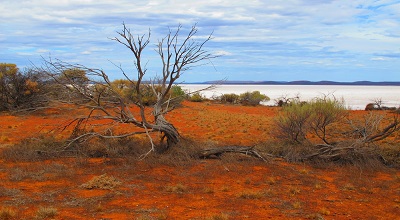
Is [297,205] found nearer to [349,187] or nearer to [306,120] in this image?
[349,187]

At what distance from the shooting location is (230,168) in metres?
10.5

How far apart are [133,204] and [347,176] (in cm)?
565

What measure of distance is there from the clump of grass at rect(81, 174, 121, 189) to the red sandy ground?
128 millimetres

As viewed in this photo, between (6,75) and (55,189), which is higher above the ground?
(6,75)

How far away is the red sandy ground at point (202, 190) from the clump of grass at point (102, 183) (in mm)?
128

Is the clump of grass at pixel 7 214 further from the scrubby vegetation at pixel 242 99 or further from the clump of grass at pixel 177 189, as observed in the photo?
the scrubby vegetation at pixel 242 99

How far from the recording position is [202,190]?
848 cm

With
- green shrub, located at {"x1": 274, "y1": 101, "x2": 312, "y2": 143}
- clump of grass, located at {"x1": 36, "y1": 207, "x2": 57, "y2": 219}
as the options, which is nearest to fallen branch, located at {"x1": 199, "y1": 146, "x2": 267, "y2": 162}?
green shrub, located at {"x1": 274, "y1": 101, "x2": 312, "y2": 143}

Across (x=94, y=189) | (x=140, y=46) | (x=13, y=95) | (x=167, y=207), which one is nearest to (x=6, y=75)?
(x=13, y=95)

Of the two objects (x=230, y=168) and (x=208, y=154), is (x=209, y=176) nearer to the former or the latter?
(x=230, y=168)

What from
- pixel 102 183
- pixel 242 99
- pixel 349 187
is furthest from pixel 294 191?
pixel 242 99

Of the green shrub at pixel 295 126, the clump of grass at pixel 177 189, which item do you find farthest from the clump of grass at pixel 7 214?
the green shrub at pixel 295 126

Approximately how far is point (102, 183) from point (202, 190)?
86.5 inches

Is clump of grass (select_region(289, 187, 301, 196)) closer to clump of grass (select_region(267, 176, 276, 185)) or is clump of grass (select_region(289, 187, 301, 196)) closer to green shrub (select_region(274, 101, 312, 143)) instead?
clump of grass (select_region(267, 176, 276, 185))
